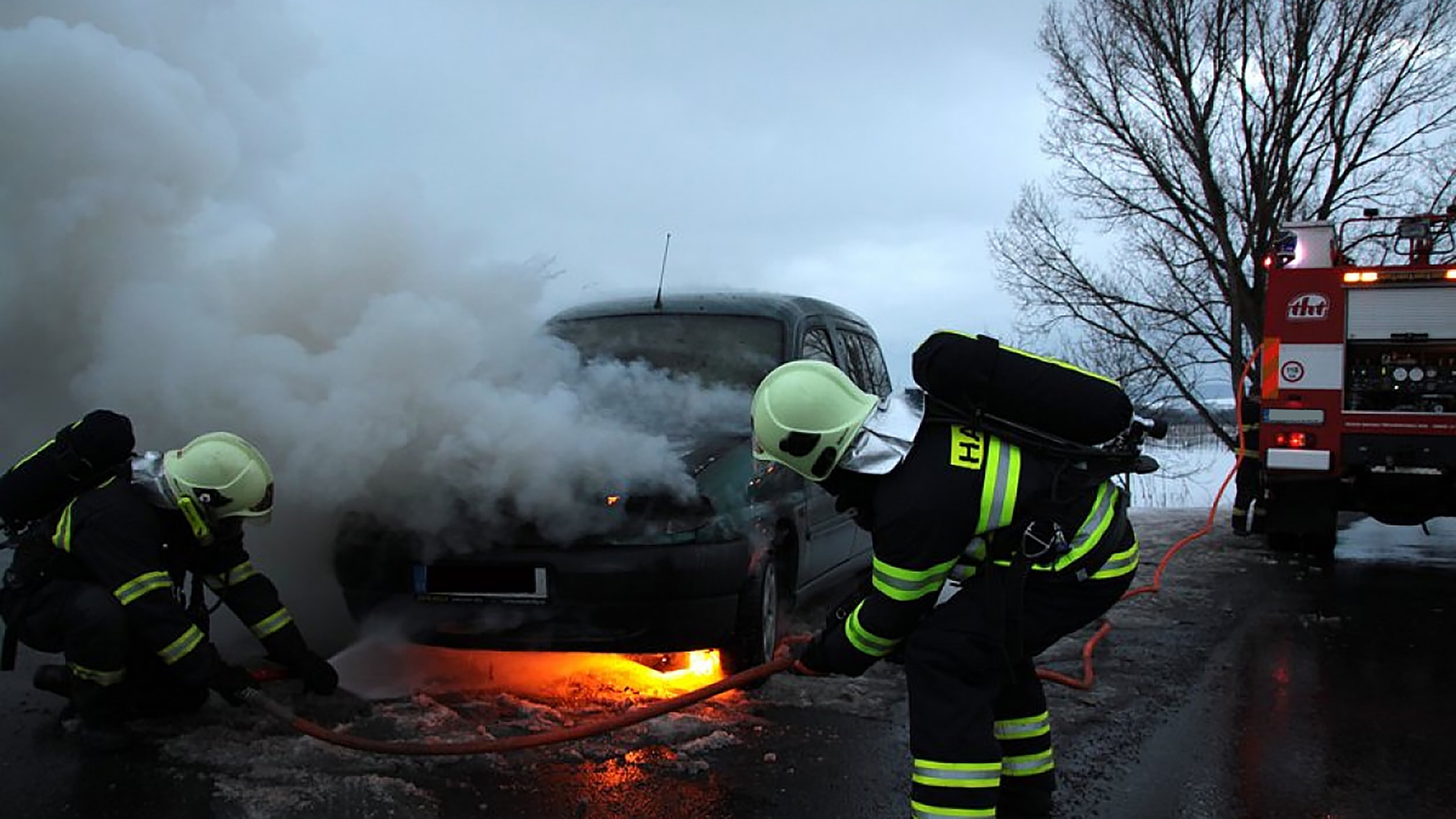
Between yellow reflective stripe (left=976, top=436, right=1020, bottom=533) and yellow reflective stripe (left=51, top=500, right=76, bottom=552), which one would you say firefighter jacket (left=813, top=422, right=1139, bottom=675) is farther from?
yellow reflective stripe (left=51, top=500, right=76, bottom=552)

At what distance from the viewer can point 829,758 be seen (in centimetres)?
365

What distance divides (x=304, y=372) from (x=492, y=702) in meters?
1.50

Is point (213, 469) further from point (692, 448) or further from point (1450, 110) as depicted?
point (1450, 110)

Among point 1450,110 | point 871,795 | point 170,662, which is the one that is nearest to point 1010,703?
point 871,795

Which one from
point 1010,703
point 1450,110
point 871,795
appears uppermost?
point 1450,110

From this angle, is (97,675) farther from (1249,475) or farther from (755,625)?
(1249,475)

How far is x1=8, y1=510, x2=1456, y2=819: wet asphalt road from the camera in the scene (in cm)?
324

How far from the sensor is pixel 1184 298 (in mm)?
15625

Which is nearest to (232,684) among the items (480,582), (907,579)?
(480,582)

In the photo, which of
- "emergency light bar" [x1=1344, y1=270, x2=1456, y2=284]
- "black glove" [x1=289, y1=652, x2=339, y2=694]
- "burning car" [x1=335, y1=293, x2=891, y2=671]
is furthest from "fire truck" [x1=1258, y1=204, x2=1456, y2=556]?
"black glove" [x1=289, y1=652, x2=339, y2=694]

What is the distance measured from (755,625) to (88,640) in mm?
2393

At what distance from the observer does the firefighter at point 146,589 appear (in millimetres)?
3496

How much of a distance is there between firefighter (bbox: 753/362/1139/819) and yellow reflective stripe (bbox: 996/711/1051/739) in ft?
0.51

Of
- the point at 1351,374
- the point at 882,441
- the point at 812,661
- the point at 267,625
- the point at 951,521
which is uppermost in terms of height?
the point at 1351,374
